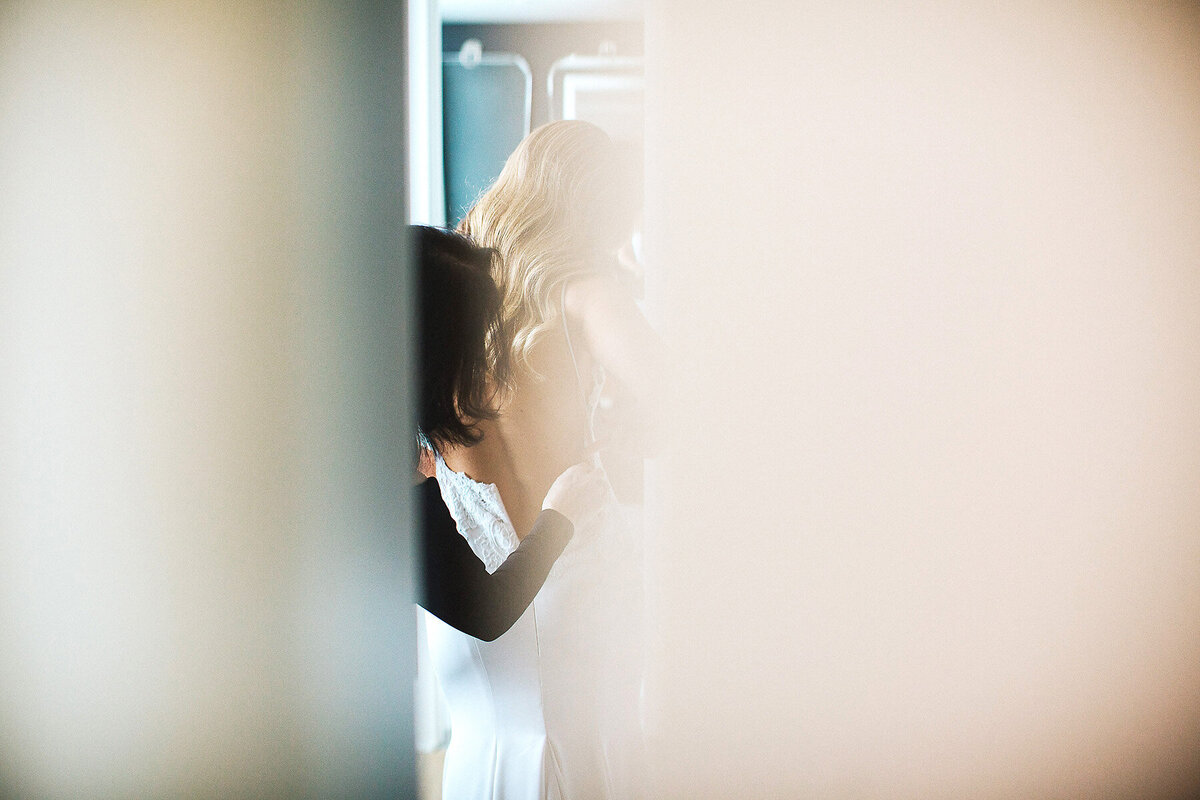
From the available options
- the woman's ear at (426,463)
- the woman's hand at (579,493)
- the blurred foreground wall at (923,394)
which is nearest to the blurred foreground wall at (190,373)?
the woman's ear at (426,463)

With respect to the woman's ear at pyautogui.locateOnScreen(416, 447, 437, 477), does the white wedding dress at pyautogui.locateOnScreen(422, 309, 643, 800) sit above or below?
below

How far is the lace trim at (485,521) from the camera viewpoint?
672 millimetres

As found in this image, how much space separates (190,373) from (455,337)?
30 cm

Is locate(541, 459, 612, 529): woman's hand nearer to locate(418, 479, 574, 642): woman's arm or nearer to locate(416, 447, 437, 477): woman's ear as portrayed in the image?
locate(418, 479, 574, 642): woman's arm

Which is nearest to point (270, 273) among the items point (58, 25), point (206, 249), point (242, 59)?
point (206, 249)

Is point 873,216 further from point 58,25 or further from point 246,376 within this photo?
point 58,25

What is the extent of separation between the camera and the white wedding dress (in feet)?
2.27

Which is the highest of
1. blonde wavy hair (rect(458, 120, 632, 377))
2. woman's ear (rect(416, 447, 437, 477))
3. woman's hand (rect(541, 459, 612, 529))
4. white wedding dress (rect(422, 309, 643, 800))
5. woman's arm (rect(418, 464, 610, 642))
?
blonde wavy hair (rect(458, 120, 632, 377))

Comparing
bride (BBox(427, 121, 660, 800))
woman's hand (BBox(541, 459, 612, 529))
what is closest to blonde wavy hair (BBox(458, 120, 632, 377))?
bride (BBox(427, 121, 660, 800))

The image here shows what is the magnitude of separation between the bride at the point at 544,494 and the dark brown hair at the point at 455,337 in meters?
0.01

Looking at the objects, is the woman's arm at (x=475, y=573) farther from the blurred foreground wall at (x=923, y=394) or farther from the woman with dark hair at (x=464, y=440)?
the blurred foreground wall at (x=923, y=394)

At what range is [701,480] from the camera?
73 centimetres

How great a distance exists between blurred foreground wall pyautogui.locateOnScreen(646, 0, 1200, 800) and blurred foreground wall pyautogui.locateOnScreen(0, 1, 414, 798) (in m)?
0.32

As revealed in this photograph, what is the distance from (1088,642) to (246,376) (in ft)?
3.26
